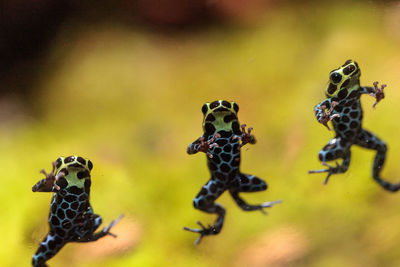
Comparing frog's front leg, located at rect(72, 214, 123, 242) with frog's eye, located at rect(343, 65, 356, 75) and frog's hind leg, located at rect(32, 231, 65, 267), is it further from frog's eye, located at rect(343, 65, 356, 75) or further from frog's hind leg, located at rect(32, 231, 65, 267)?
frog's eye, located at rect(343, 65, 356, 75)

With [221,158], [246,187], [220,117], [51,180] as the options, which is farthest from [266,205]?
[51,180]

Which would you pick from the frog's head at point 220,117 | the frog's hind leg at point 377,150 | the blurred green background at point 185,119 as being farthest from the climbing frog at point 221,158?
the frog's hind leg at point 377,150

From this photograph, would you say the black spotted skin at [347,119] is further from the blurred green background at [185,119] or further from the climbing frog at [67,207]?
the climbing frog at [67,207]

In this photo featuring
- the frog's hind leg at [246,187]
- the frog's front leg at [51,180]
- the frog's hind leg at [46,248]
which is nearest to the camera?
the frog's front leg at [51,180]

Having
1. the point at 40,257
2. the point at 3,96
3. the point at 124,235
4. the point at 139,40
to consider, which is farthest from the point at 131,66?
the point at 40,257

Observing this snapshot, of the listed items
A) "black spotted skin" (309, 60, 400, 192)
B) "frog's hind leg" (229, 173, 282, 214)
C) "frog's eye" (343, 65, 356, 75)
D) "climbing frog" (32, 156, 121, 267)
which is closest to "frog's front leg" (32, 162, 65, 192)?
"climbing frog" (32, 156, 121, 267)

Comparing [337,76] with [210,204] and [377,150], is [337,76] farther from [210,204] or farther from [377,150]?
[210,204]
